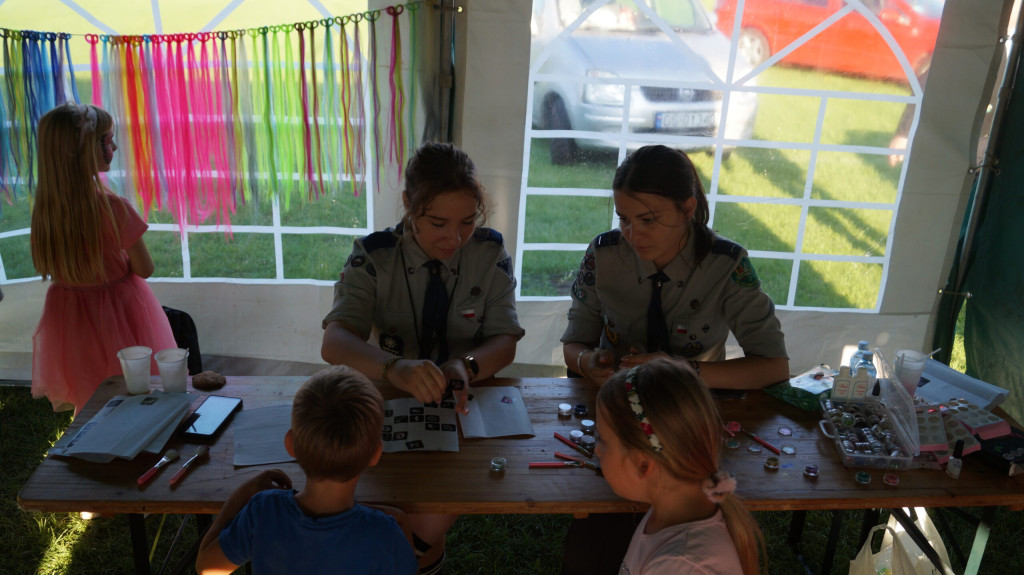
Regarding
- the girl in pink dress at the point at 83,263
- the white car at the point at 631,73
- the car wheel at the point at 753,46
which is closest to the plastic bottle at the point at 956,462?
the white car at the point at 631,73

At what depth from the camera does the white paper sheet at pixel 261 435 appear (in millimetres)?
1813

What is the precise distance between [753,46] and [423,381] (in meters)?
2.34

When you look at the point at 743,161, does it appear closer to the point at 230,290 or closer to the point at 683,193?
the point at 683,193

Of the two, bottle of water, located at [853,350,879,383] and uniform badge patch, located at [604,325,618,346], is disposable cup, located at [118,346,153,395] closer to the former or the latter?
uniform badge patch, located at [604,325,618,346]

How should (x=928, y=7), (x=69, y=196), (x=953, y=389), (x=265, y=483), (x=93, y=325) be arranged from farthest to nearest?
(x=928, y=7), (x=93, y=325), (x=69, y=196), (x=953, y=389), (x=265, y=483)

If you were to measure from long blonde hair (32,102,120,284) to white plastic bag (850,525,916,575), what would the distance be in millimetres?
2933

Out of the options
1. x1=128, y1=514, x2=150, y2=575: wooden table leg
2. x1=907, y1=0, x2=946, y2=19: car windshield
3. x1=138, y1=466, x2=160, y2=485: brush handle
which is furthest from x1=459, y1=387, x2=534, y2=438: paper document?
x1=907, y1=0, x2=946, y2=19: car windshield

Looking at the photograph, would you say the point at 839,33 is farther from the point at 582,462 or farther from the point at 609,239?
the point at 582,462

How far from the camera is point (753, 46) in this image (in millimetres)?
3389

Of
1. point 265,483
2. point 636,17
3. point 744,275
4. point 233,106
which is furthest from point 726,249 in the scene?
point 233,106

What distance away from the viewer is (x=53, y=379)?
3.02m

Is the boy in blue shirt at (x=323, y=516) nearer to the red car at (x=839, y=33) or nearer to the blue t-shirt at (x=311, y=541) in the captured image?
the blue t-shirt at (x=311, y=541)

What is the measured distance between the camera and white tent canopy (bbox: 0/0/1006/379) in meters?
3.23

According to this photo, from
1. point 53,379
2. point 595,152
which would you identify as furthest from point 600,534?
point 53,379
